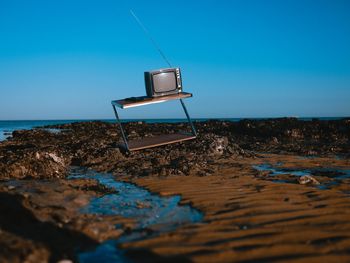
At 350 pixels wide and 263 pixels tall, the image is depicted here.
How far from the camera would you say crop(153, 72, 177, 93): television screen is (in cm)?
844

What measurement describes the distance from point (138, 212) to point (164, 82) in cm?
441

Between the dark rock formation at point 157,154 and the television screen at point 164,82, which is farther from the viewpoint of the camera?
the television screen at point 164,82

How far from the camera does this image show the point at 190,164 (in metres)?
7.98

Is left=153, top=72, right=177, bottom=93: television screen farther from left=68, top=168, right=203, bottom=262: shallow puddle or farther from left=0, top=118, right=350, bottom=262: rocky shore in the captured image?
left=68, top=168, right=203, bottom=262: shallow puddle

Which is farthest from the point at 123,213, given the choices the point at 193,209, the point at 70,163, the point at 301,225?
the point at 70,163

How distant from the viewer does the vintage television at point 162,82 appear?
8422 millimetres

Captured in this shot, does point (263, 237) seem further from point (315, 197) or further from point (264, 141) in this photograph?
point (264, 141)

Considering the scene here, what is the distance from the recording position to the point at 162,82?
8477 mm

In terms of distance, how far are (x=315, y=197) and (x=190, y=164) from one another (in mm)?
3241

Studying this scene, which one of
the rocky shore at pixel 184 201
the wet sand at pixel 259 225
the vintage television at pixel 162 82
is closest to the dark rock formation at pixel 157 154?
the rocky shore at pixel 184 201

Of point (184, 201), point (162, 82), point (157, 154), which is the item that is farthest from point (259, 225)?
point (157, 154)

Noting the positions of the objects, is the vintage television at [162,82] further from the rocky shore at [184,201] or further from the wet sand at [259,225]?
the wet sand at [259,225]

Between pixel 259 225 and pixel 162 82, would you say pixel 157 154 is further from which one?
pixel 259 225

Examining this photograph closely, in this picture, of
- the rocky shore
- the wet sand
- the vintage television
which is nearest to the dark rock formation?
the rocky shore
